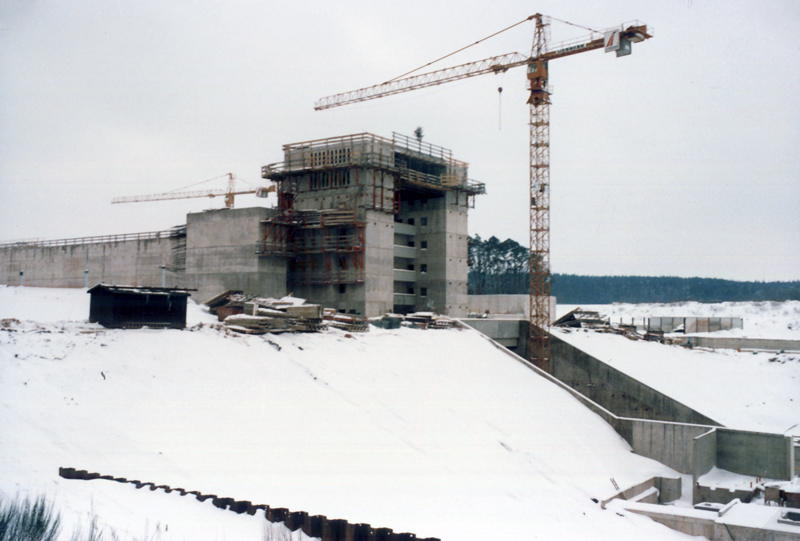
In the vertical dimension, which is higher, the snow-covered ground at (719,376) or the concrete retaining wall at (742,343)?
the concrete retaining wall at (742,343)

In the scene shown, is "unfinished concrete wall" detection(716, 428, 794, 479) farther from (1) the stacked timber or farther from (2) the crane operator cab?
(2) the crane operator cab

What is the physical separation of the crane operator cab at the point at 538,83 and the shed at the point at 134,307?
36.4 meters

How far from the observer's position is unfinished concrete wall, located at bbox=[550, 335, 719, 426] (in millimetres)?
37500

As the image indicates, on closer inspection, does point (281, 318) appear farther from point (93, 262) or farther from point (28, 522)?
point (93, 262)

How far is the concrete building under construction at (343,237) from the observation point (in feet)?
155

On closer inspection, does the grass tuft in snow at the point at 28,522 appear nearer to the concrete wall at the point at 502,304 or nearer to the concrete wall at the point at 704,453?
the concrete wall at the point at 704,453

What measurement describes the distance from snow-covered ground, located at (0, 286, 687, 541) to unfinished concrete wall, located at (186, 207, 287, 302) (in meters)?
15.6

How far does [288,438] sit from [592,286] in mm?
164602

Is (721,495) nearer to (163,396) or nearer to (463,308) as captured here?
(163,396)

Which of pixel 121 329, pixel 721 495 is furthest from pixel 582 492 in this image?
pixel 121 329

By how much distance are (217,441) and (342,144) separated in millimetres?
33330

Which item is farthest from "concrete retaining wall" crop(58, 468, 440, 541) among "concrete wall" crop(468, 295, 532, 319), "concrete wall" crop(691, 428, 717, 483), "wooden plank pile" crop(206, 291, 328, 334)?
"concrete wall" crop(468, 295, 532, 319)

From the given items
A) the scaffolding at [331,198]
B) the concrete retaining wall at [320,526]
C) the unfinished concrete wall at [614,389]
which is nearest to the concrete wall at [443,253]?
the scaffolding at [331,198]

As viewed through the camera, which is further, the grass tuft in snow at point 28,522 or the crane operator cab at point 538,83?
the crane operator cab at point 538,83
